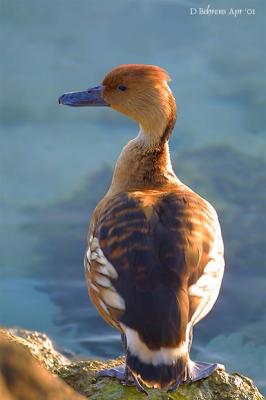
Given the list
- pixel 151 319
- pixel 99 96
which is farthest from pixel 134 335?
pixel 99 96

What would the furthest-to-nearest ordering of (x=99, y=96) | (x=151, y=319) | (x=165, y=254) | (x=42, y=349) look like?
(x=99, y=96), (x=42, y=349), (x=165, y=254), (x=151, y=319)

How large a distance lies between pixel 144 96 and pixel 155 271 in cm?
217

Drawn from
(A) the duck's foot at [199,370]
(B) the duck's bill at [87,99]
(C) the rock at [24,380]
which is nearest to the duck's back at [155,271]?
(A) the duck's foot at [199,370]

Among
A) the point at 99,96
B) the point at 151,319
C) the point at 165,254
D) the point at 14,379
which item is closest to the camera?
the point at 14,379

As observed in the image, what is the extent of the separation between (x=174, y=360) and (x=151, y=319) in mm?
221

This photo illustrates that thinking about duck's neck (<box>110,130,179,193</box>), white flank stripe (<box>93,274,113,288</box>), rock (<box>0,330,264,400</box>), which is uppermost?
duck's neck (<box>110,130,179,193</box>)

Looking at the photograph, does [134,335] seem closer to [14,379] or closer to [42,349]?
[42,349]

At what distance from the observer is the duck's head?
18.1 ft

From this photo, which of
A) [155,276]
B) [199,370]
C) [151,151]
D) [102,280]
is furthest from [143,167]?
[199,370]

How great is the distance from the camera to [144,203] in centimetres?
427

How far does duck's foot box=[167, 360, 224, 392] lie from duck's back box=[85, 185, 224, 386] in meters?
0.06

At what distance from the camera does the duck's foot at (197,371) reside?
12.0ft

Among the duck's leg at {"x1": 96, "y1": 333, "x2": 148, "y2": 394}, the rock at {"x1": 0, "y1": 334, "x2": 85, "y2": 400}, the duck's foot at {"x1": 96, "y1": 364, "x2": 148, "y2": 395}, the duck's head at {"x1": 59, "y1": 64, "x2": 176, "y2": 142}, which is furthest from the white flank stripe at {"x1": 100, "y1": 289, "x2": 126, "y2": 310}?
the rock at {"x1": 0, "y1": 334, "x2": 85, "y2": 400}

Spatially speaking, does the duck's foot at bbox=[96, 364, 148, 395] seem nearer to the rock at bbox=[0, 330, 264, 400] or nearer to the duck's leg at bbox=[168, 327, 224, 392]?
the rock at bbox=[0, 330, 264, 400]
